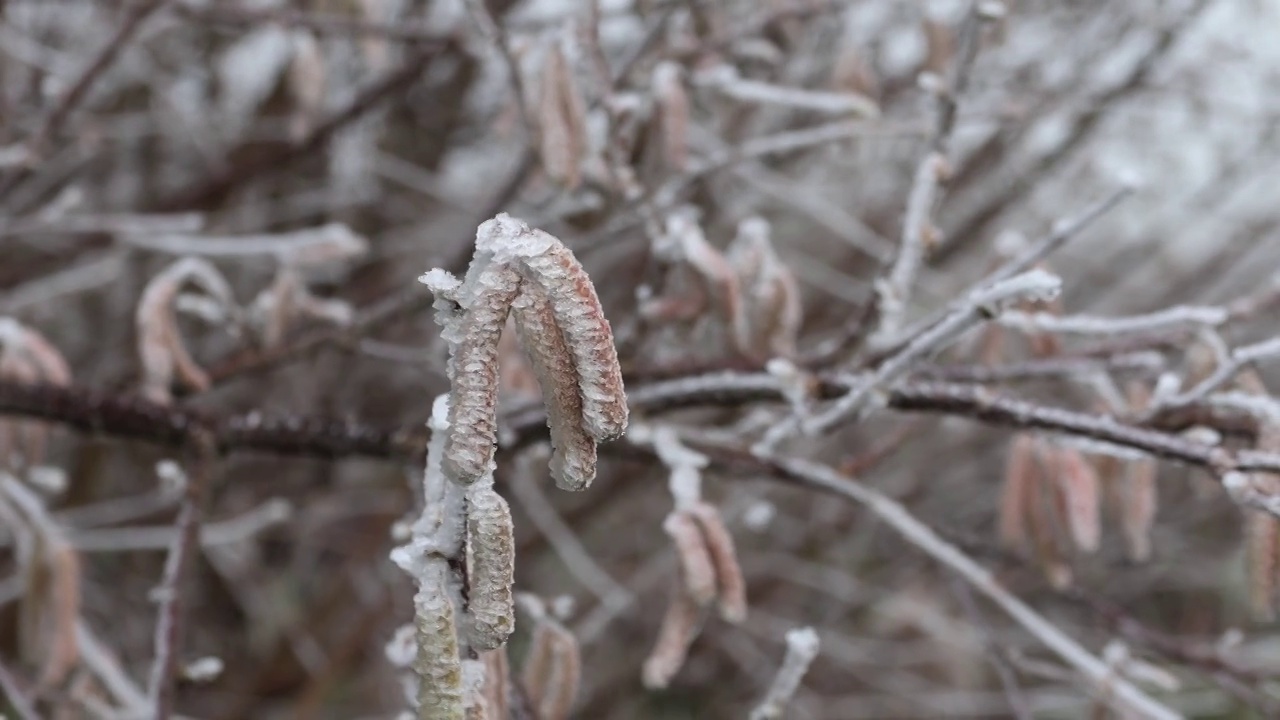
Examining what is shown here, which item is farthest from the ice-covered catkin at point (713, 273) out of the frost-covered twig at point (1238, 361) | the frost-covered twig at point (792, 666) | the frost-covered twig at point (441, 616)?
the frost-covered twig at point (441, 616)

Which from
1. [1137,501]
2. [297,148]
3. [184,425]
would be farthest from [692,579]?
[297,148]

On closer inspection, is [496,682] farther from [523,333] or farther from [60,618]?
[60,618]

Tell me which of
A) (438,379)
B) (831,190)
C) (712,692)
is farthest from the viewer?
(712,692)

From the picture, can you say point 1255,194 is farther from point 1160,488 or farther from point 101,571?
point 101,571

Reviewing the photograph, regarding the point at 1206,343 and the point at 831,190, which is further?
the point at 831,190

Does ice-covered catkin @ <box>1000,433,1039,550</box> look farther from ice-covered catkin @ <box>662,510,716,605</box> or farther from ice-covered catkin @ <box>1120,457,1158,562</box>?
ice-covered catkin @ <box>662,510,716,605</box>

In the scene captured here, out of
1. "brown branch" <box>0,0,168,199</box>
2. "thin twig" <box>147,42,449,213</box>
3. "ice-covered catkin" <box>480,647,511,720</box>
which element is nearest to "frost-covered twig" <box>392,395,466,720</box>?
"ice-covered catkin" <box>480,647,511,720</box>

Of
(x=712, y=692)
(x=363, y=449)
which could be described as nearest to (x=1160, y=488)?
(x=712, y=692)
